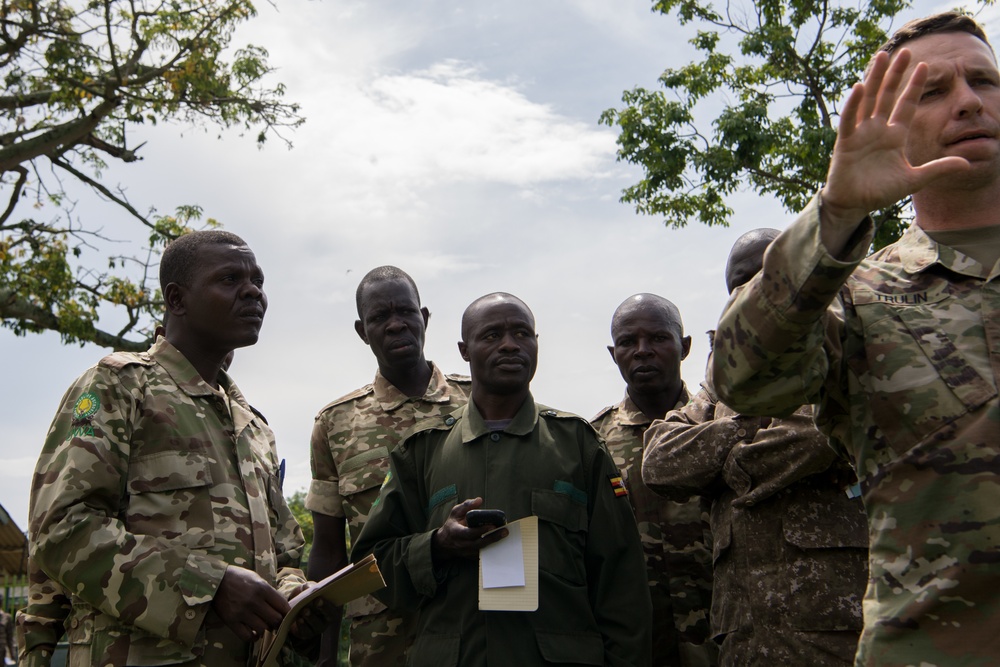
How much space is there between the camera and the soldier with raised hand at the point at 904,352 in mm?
1928

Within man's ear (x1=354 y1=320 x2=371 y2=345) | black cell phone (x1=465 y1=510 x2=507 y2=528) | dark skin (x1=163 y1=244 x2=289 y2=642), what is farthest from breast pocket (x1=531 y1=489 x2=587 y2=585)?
man's ear (x1=354 y1=320 x2=371 y2=345)

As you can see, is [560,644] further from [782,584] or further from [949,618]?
[949,618]

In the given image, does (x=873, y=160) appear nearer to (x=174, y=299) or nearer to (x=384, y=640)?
(x=174, y=299)

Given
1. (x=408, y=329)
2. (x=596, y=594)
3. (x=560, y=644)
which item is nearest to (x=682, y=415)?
(x=596, y=594)

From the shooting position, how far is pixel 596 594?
150 inches

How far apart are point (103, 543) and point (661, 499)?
2540 millimetres

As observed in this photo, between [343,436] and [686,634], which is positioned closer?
[686,634]

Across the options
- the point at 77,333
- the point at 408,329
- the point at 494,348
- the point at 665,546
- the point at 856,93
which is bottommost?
the point at 665,546

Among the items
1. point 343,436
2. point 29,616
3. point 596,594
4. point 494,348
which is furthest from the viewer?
point 343,436

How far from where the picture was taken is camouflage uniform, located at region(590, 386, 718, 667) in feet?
14.3

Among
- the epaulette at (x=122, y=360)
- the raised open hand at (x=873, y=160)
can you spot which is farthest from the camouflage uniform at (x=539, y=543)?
the raised open hand at (x=873, y=160)

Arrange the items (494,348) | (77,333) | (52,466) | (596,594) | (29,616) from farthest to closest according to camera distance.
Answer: (77,333), (494,348), (596,594), (29,616), (52,466)

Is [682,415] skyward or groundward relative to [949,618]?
skyward

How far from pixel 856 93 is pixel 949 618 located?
106 centimetres
